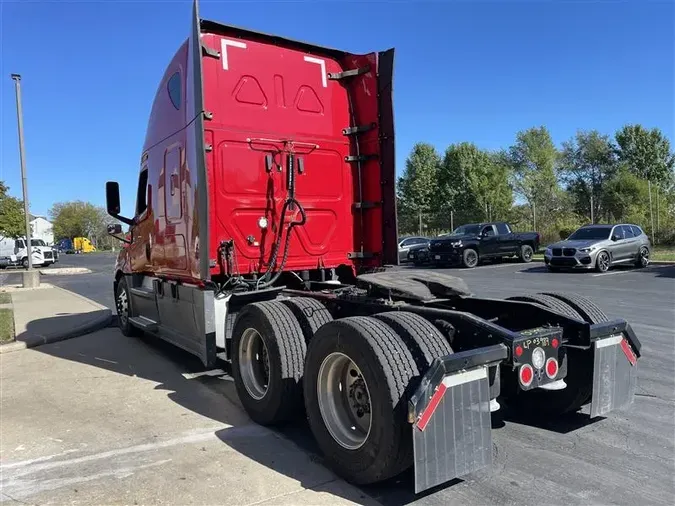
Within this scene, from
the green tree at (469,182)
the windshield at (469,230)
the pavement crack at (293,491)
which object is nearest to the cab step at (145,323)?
the pavement crack at (293,491)

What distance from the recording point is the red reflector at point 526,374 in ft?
10.6

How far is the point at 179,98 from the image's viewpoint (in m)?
5.53

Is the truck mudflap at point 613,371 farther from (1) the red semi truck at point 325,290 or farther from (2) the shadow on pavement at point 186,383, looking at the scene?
(2) the shadow on pavement at point 186,383

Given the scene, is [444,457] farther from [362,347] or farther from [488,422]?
[362,347]

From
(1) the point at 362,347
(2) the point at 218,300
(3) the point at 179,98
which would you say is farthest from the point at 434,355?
(3) the point at 179,98

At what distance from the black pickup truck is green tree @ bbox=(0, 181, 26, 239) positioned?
25.2 m

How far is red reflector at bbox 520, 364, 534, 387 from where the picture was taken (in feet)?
10.6

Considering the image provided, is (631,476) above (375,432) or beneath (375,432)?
beneath

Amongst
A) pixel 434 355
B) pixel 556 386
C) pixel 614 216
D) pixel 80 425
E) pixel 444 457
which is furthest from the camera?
pixel 614 216

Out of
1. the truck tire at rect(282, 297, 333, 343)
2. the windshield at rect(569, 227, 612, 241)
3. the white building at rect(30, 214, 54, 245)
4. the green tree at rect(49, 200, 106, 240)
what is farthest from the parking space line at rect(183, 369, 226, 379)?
the white building at rect(30, 214, 54, 245)

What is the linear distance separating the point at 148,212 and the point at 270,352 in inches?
140

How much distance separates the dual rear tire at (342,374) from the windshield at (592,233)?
17.3 meters

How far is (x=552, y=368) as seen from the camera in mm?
3432

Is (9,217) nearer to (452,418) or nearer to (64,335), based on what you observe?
(64,335)
